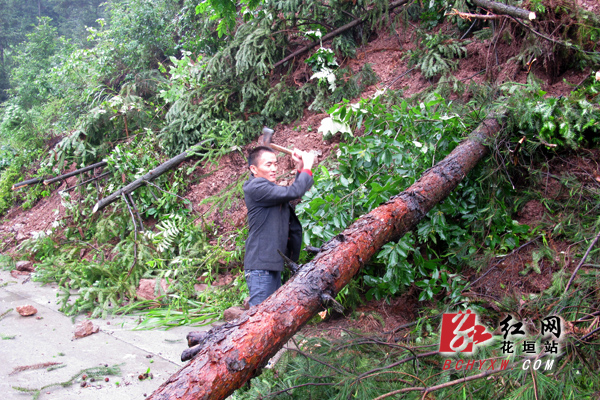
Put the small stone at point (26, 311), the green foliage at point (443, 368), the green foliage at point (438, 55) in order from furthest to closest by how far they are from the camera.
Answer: the green foliage at point (438, 55) → the small stone at point (26, 311) → the green foliage at point (443, 368)

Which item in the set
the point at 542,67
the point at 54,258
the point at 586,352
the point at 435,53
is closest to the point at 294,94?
the point at 435,53

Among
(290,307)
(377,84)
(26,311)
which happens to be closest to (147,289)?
(26,311)

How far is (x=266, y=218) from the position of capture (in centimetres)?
321

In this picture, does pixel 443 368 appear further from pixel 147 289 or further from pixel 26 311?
pixel 26 311

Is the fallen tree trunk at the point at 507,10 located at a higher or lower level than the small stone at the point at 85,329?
higher

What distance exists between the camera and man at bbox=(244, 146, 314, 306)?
309cm

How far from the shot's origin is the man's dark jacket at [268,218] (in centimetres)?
307

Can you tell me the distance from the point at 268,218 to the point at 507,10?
3.86 m

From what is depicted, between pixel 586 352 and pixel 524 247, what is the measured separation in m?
1.72

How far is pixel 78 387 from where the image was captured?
302 cm

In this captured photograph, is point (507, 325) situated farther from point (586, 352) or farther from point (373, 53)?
point (373, 53)

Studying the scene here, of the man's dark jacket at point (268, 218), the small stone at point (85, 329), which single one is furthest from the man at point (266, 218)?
the small stone at point (85, 329)

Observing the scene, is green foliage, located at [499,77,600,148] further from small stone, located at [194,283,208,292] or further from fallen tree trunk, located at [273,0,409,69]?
small stone, located at [194,283,208,292]

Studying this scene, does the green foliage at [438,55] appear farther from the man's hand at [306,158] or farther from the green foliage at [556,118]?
the man's hand at [306,158]
